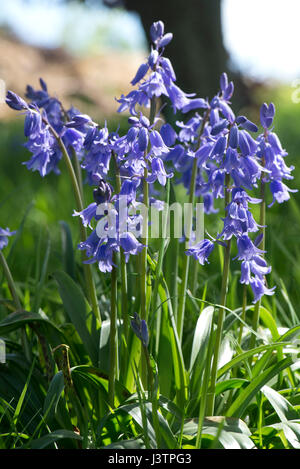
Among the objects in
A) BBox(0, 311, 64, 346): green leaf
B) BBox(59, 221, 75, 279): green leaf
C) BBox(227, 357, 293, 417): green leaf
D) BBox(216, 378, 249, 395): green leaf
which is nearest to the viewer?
BBox(227, 357, 293, 417): green leaf

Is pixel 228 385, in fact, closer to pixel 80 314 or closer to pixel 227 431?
pixel 227 431

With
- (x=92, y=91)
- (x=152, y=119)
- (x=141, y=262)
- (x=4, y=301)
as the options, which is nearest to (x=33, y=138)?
(x=152, y=119)

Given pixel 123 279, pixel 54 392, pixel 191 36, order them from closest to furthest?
pixel 54 392 < pixel 123 279 < pixel 191 36

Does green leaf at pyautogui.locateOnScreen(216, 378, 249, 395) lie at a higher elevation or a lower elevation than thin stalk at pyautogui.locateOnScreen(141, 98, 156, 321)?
lower

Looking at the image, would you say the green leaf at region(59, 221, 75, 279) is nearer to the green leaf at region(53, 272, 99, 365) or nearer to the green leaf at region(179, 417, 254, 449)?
the green leaf at region(53, 272, 99, 365)

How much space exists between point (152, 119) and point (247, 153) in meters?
0.37

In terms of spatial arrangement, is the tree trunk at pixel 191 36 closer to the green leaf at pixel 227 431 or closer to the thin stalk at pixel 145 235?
the thin stalk at pixel 145 235

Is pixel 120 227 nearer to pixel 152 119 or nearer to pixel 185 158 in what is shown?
pixel 152 119

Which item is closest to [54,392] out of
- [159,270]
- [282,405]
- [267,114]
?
[159,270]

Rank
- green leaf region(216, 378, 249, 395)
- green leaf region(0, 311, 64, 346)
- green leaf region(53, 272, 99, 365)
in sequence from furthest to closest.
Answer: green leaf region(53, 272, 99, 365) < green leaf region(0, 311, 64, 346) < green leaf region(216, 378, 249, 395)

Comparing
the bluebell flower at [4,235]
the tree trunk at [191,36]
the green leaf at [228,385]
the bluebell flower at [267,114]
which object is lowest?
the green leaf at [228,385]

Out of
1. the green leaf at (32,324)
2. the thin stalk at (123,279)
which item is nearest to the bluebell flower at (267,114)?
the thin stalk at (123,279)

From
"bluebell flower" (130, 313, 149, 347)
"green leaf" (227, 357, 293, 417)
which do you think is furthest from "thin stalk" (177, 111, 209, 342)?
"bluebell flower" (130, 313, 149, 347)

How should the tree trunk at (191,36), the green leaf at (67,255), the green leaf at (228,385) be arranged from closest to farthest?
the green leaf at (228,385)
the green leaf at (67,255)
the tree trunk at (191,36)
